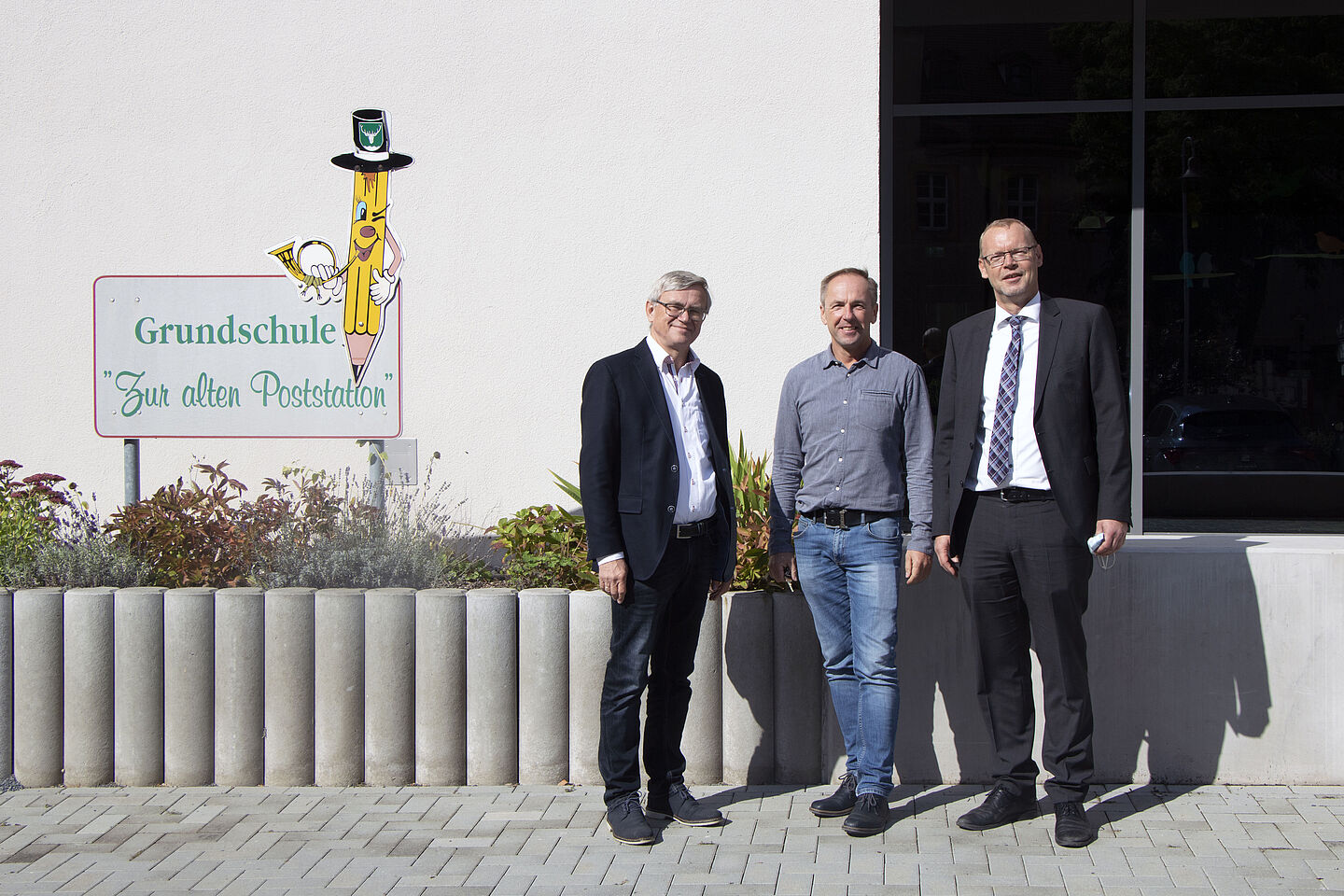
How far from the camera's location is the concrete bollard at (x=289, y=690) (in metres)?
4.63

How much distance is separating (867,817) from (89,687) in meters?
2.91

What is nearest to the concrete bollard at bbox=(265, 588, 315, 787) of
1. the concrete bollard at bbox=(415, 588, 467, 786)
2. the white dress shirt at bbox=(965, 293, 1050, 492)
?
the concrete bollard at bbox=(415, 588, 467, 786)

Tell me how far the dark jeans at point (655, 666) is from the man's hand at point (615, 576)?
1.7 inches

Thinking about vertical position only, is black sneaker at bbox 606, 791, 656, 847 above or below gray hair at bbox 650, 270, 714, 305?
below

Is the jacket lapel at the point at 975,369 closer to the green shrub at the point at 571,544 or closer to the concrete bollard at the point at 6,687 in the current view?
the green shrub at the point at 571,544

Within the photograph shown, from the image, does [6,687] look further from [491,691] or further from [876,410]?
[876,410]

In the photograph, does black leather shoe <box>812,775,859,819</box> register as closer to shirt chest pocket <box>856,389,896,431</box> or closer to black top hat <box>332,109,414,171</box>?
shirt chest pocket <box>856,389,896,431</box>

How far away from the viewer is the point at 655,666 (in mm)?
4141

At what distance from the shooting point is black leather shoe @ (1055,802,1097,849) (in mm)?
3863

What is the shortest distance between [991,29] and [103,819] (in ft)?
22.4

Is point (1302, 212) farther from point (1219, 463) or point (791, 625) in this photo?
point (791, 625)

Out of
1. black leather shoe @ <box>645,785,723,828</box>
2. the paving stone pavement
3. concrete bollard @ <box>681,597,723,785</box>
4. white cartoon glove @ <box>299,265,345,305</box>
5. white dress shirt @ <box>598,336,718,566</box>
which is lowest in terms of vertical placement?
the paving stone pavement

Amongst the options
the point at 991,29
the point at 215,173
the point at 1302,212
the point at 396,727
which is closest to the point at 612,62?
the point at 215,173

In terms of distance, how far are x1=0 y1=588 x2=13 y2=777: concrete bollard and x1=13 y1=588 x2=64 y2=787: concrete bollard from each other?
27 mm
